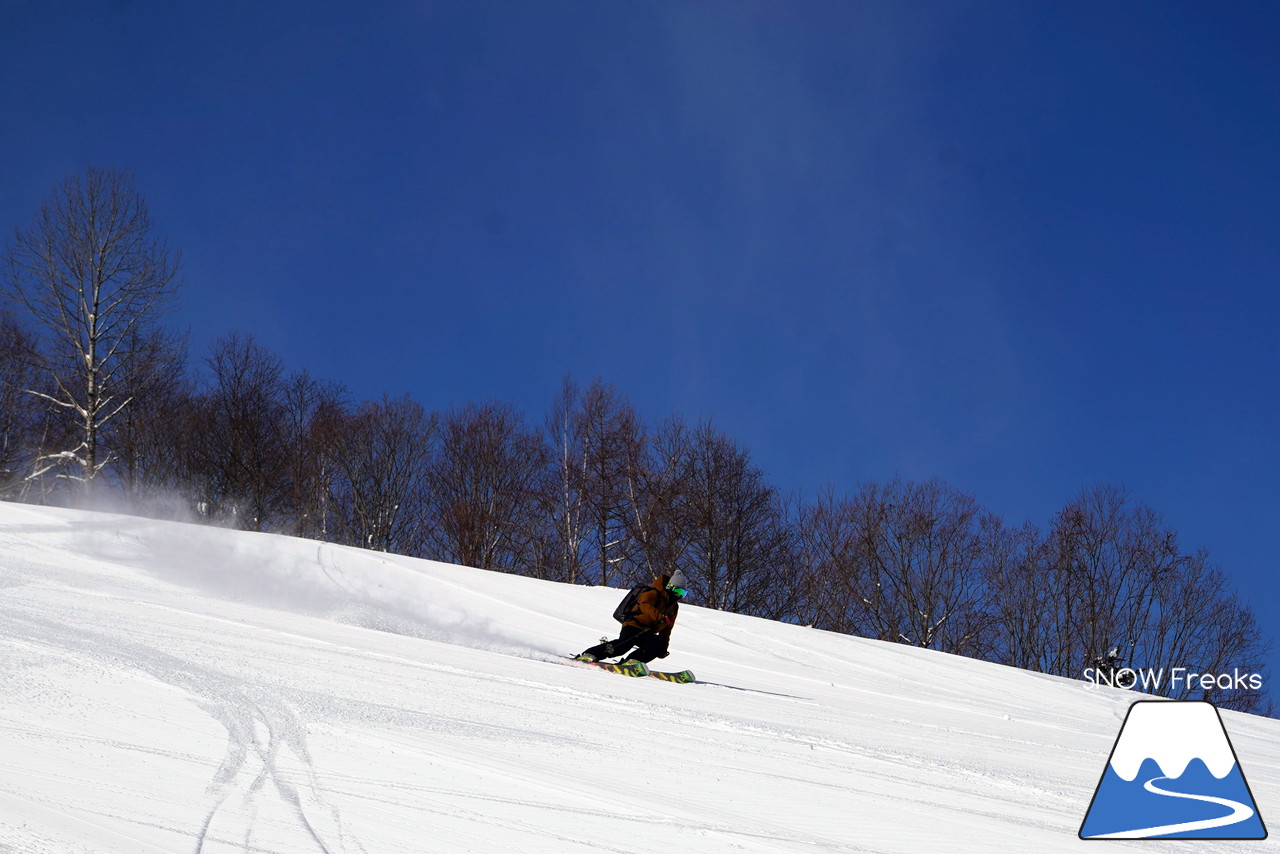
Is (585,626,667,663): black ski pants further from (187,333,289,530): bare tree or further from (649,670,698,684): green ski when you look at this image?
(187,333,289,530): bare tree

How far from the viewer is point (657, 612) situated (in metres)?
12.6

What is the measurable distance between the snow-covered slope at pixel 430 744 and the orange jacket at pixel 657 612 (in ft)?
3.49

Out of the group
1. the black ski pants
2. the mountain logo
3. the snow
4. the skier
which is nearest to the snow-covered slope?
the mountain logo

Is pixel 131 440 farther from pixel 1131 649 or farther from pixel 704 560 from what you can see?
pixel 1131 649

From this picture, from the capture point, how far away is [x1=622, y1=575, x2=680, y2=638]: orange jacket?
41.3 feet

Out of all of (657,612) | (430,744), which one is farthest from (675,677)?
(430,744)

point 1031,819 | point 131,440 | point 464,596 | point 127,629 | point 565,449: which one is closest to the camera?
point 1031,819

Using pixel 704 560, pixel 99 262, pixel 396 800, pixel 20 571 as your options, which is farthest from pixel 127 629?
pixel 704 560

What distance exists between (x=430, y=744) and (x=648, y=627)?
6.49 meters

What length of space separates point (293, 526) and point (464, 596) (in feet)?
89.5

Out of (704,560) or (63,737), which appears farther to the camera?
(704,560)

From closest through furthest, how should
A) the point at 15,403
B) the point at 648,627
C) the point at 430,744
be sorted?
the point at 430,744
the point at 648,627
the point at 15,403

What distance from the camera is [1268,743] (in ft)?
45.1

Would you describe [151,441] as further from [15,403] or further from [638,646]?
[638,646]
